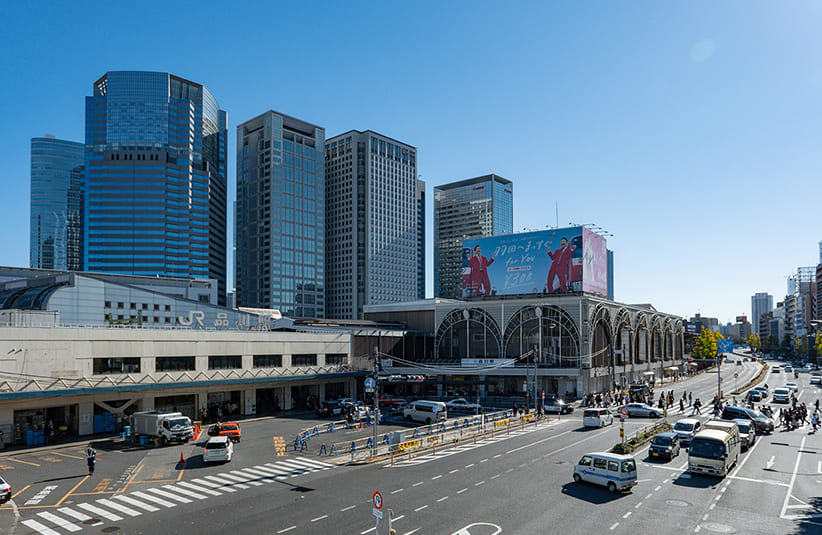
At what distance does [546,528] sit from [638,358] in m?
84.1

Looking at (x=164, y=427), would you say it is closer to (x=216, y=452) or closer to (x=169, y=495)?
(x=216, y=452)

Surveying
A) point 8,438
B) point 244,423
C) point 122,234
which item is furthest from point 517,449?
point 122,234

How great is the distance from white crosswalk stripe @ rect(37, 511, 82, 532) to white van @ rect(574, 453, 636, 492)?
2364 centimetres

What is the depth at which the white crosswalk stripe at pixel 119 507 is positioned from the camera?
25.4 meters

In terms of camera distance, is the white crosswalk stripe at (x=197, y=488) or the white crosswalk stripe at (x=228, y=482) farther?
the white crosswalk stripe at (x=228, y=482)

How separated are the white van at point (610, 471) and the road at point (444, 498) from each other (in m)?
0.48

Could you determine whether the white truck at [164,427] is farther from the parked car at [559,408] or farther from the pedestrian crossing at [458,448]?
the parked car at [559,408]

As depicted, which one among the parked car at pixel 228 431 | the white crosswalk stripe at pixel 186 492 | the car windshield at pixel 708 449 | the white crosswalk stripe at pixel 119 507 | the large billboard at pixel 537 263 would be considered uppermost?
the large billboard at pixel 537 263

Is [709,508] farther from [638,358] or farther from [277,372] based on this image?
[638,358]

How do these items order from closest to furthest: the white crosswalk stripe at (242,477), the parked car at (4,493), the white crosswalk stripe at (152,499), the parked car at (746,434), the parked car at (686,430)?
1. the parked car at (4,493)
2. the white crosswalk stripe at (152,499)
3. the white crosswalk stripe at (242,477)
4. the parked car at (746,434)
5. the parked car at (686,430)

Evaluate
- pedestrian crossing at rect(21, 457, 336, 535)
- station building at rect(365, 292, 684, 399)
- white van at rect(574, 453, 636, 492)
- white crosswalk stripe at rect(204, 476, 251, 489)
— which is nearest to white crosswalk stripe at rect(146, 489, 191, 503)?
pedestrian crossing at rect(21, 457, 336, 535)

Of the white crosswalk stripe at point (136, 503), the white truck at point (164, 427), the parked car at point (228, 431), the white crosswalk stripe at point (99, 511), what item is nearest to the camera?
the white crosswalk stripe at point (99, 511)

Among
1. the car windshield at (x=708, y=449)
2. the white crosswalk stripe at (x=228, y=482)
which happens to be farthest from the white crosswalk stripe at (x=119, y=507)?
the car windshield at (x=708, y=449)

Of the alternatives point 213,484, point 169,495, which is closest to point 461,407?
point 213,484
